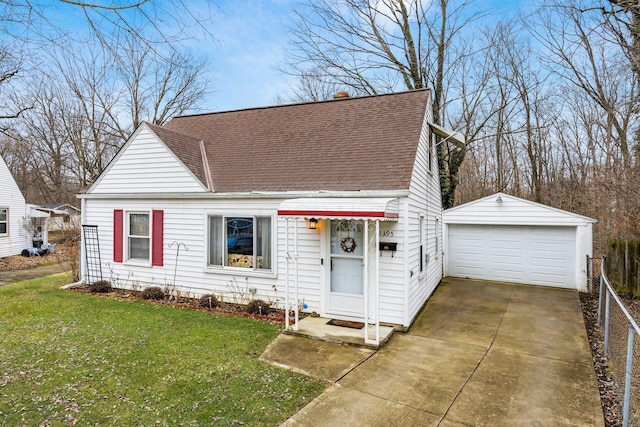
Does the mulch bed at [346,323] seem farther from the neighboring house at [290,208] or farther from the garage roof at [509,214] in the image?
the garage roof at [509,214]

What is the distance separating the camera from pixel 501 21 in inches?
675

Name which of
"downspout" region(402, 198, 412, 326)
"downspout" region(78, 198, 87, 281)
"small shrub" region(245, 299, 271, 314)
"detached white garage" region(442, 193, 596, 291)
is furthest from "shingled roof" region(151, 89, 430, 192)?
"detached white garage" region(442, 193, 596, 291)

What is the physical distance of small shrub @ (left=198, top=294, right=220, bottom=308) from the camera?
8336 mm

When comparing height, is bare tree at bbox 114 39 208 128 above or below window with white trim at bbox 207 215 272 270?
above

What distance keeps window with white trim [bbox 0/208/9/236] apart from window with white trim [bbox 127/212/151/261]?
12.8 metres

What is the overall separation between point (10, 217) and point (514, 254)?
2288 centimetres

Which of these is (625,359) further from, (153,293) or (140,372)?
(153,293)

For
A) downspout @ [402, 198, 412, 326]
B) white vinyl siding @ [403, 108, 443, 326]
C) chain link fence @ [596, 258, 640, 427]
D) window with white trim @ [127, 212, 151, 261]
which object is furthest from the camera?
window with white trim @ [127, 212, 151, 261]

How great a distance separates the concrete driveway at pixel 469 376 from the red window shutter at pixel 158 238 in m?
4.84

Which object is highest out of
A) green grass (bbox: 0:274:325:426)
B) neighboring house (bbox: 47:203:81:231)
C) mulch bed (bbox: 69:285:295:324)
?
neighboring house (bbox: 47:203:81:231)

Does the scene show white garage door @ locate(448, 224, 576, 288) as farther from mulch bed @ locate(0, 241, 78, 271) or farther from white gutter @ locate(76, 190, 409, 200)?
mulch bed @ locate(0, 241, 78, 271)

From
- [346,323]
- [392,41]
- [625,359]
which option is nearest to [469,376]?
[625,359]

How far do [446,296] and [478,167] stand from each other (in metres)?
16.7

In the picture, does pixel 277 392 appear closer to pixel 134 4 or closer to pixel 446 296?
pixel 134 4
